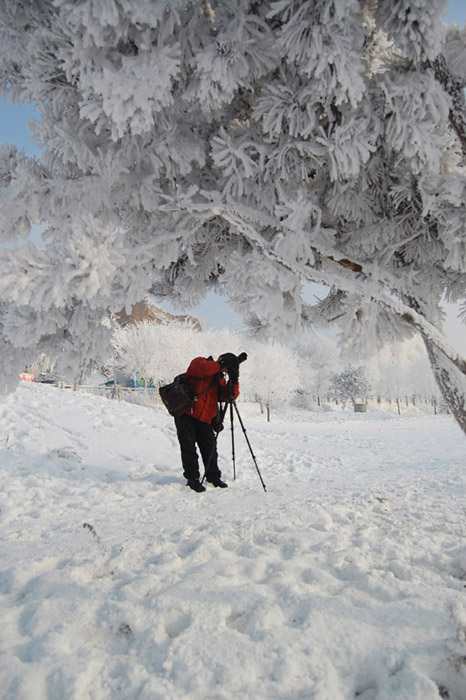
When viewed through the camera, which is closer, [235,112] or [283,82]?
[283,82]

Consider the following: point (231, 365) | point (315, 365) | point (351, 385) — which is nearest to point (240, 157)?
point (231, 365)

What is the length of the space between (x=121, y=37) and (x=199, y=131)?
1.02 m

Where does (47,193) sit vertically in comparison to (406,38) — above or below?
below

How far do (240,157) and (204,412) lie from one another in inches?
133

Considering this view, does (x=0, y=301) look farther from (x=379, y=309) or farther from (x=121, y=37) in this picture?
(x=379, y=309)

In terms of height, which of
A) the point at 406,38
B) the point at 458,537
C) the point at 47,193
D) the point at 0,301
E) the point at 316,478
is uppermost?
the point at 406,38

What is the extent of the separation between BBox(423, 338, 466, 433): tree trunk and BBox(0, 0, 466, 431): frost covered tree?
0.07 ft

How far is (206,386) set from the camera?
528cm

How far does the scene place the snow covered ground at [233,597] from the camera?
1387 mm

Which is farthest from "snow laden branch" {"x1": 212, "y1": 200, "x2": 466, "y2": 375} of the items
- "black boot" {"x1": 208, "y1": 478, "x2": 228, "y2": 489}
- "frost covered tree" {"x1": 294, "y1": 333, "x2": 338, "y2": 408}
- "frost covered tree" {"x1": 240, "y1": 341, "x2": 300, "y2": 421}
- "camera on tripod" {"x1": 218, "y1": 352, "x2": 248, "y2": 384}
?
"frost covered tree" {"x1": 294, "y1": 333, "x2": 338, "y2": 408}

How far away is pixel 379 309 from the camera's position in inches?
166

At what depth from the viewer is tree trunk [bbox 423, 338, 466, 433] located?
3662 millimetres

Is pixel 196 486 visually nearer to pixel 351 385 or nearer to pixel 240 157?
pixel 240 157

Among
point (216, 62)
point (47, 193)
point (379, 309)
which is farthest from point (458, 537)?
point (47, 193)
